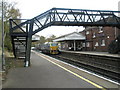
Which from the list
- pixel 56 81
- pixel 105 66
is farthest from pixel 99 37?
pixel 56 81

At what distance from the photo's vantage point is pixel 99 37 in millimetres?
38312

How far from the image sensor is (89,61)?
21.1 metres

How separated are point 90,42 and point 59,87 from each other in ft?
122

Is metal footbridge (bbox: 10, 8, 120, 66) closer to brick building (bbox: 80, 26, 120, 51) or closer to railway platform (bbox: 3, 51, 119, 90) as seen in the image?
railway platform (bbox: 3, 51, 119, 90)

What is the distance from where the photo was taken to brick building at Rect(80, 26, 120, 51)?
33.7m

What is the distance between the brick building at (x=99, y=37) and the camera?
33656mm

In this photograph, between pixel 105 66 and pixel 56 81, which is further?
pixel 105 66

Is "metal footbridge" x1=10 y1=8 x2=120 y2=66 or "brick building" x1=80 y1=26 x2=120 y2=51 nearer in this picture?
Answer: "metal footbridge" x1=10 y1=8 x2=120 y2=66

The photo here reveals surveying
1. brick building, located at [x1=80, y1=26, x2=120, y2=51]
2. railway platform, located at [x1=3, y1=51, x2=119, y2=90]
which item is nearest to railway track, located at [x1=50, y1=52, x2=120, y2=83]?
railway platform, located at [x1=3, y1=51, x2=119, y2=90]

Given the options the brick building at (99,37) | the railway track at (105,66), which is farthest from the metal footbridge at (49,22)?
the brick building at (99,37)

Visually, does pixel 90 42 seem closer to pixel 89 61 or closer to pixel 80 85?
pixel 89 61

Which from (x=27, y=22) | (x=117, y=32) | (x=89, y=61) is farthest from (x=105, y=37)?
(x=27, y=22)

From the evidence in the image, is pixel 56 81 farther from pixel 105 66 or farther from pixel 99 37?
pixel 99 37

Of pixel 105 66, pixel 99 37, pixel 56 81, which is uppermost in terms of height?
pixel 99 37
